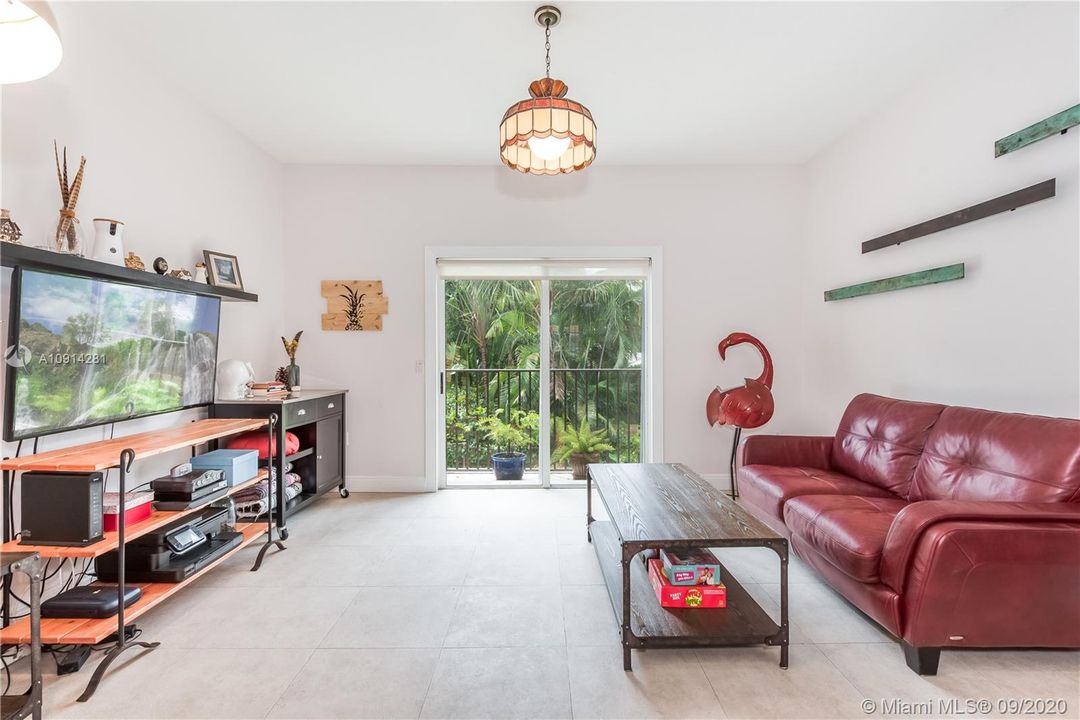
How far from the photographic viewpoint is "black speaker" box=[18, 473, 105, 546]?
5.67ft

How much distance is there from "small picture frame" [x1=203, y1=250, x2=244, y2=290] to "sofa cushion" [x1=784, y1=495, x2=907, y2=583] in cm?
354

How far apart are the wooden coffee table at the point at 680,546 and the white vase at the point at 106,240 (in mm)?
2529

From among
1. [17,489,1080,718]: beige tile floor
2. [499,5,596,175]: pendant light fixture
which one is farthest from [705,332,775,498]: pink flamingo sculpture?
[499,5,596,175]: pendant light fixture

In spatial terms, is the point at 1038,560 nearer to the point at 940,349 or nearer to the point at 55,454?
the point at 940,349

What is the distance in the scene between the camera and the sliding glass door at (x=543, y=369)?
4.10 m

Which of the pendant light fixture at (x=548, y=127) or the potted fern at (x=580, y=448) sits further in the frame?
the potted fern at (x=580, y=448)

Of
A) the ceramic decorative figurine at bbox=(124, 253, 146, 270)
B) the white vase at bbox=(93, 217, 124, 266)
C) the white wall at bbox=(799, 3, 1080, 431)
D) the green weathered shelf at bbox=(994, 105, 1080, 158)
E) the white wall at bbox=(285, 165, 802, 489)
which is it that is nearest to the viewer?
the green weathered shelf at bbox=(994, 105, 1080, 158)

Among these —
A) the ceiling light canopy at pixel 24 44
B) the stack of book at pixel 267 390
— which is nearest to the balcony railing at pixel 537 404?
the stack of book at pixel 267 390

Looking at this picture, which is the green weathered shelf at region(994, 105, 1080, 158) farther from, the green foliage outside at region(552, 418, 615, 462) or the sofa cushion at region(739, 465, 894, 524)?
the green foliage outside at region(552, 418, 615, 462)

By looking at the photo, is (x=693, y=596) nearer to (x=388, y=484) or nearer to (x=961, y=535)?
(x=961, y=535)

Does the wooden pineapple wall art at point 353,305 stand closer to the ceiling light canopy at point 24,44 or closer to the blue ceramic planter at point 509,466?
the blue ceramic planter at point 509,466

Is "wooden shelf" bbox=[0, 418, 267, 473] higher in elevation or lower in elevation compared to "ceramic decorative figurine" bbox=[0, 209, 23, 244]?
lower

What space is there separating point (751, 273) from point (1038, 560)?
2.79 m

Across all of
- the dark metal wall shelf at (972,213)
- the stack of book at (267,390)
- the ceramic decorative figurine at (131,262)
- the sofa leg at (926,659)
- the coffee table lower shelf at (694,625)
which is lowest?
the sofa leg at (926,659)
